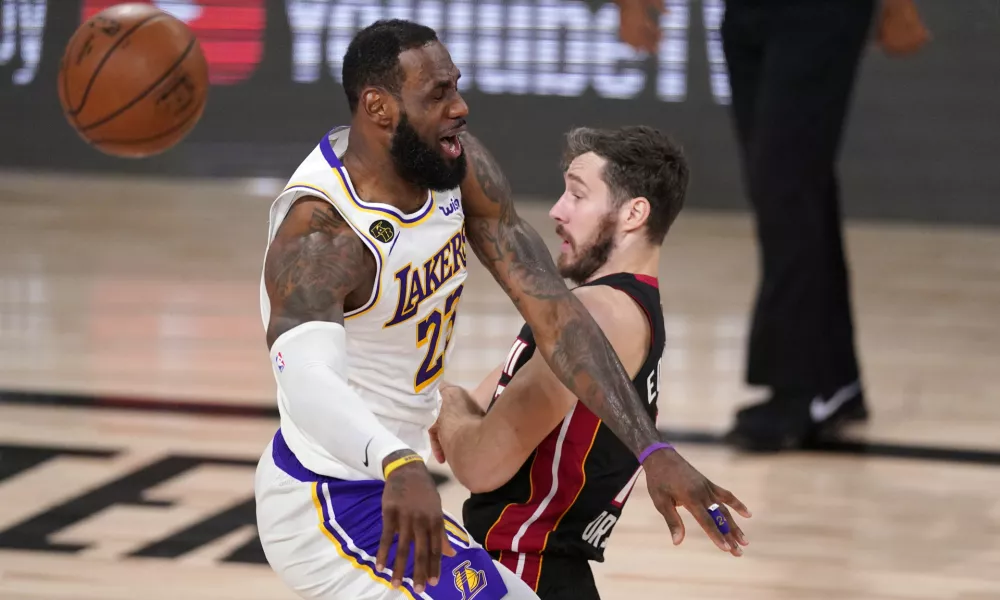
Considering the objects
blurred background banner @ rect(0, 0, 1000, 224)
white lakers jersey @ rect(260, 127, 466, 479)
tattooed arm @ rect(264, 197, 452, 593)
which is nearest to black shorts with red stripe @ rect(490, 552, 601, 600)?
white lakers jersey @ rect(260, 127, 466, 479)

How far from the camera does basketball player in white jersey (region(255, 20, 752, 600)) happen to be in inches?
92.7

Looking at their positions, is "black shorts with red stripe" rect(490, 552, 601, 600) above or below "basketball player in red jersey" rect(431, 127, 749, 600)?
below

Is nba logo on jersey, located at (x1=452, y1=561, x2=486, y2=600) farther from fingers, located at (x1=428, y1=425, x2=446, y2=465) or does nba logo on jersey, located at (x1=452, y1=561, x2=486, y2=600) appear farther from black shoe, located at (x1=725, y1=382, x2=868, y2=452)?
black shoe, located at (x1=725, y1=382, x2=868, y2=452)

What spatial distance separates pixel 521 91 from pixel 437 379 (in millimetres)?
6872

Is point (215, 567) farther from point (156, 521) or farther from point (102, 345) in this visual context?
point (102, 345)

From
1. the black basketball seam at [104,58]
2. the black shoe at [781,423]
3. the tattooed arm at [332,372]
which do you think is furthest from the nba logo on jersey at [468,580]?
the black shoe at [781,423]

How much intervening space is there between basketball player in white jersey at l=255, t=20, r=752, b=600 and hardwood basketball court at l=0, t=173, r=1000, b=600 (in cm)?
131

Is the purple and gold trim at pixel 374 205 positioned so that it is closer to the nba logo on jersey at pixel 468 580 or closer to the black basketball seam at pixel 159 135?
the nba logo on jersey at pixel 468 580

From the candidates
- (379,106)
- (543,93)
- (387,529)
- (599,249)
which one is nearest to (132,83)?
(599,249)

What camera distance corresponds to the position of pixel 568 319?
2.69 meters

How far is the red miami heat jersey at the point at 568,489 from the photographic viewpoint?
2871 millimetres

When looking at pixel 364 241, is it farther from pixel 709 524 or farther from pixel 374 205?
pixel 709 524

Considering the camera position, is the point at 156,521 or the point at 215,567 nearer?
the point at 215,567

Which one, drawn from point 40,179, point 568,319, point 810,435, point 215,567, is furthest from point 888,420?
point 40,179
